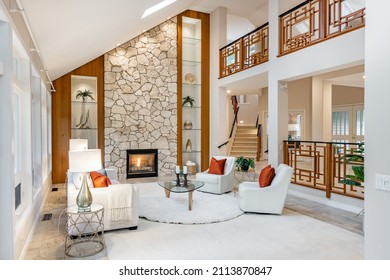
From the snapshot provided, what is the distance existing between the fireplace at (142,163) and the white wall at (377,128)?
21.9 feet

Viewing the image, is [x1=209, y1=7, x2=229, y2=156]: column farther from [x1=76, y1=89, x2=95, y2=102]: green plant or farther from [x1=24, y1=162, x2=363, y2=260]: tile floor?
[x1=76, y1=89, x2=95, y2=102]: green plant

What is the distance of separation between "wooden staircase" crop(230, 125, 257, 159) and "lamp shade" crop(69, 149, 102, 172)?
24.8 feet

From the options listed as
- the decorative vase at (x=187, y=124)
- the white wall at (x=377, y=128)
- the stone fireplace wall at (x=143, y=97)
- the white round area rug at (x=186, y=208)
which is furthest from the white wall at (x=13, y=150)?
the decorative vase at (x=187, y=124)

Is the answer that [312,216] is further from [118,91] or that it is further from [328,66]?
[118,91]

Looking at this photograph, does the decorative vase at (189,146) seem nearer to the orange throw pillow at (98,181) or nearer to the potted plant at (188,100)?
the potted plant at (188,100)

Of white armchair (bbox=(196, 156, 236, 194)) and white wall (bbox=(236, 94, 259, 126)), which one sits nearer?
white armchair (bbox=(196, 156, 236, 194))

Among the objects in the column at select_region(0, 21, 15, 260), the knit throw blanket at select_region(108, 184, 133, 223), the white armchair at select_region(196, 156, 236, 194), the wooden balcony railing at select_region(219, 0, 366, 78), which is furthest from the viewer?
the white armchair at select_region(196, 156, 236, 194)

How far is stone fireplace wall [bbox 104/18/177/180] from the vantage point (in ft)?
25.3

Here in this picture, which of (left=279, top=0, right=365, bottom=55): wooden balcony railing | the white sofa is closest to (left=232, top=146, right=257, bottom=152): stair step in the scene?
(left=279, top=0, right=365, bottom=55): wooden balcony railing

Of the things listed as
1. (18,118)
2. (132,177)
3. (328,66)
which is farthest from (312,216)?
(132,177)

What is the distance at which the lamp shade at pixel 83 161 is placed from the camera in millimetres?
3023

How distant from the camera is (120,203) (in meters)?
3.62

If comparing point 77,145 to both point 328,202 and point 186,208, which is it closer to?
point 186,208
